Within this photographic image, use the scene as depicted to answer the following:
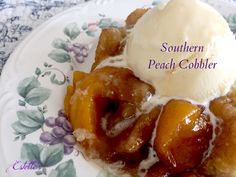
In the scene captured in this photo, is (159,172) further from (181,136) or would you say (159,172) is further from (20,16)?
(20,16)

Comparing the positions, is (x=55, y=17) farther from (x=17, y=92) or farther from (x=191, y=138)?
(x=191, y=138)

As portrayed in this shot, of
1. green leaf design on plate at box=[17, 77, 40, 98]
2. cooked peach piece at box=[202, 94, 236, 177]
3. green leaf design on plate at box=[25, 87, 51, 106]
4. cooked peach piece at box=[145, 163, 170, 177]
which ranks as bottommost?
cooked peach piece at box=[145, 163, 170, 177]

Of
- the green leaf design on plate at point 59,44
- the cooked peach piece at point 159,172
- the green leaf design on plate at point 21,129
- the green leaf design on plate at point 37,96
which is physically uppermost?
the green leaf design on plate at point 59,44

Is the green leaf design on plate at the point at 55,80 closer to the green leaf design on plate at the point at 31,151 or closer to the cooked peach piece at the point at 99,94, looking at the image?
the cooked peach piece at the point at 99,94

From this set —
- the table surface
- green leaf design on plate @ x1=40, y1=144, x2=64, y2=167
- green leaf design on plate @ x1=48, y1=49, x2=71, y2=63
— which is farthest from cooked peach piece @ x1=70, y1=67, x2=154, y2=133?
the table surface

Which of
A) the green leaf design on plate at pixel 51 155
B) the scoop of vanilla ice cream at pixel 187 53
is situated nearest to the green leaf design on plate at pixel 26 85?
the green leaf design on plate at pixel 51 155

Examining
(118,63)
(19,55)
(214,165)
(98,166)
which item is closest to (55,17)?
(19,55)

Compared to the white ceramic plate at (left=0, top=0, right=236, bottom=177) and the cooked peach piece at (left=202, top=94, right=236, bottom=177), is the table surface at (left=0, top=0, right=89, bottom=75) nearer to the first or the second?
the white ceramic plate at (left=0, top=0, right=236, bottom=177)
